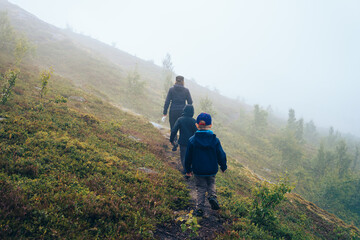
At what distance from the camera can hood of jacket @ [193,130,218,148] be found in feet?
17.6

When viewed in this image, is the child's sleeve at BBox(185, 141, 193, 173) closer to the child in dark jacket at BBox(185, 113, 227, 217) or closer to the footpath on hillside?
the child in dark jacket at BBox(185, 113, 227, 217)

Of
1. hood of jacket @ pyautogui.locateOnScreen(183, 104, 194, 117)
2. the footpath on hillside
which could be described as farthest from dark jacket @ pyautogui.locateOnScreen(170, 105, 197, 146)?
the footpath on hillside

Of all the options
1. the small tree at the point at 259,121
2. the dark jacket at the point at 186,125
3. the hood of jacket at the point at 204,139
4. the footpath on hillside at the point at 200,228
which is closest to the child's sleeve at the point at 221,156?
the hood of jacket at the point at 204,139

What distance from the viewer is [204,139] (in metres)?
5.43

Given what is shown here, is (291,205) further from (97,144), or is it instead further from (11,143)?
(11,143)

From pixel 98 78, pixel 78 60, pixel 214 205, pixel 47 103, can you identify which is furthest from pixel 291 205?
pixel 78 60

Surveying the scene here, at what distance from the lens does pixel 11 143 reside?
20.6 ft

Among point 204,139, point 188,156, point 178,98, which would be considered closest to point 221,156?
point 204,139

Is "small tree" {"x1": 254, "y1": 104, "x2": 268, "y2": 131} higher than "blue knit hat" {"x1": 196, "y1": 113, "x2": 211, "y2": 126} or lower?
higher

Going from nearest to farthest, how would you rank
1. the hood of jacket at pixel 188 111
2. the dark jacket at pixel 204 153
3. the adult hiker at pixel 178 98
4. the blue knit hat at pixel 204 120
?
the dark jacket at pixel 204 153 → the blue knit hat at pixel 204 120 → the hood of jacket at pixel 188 111 → the adult hiker at pixel 178 98

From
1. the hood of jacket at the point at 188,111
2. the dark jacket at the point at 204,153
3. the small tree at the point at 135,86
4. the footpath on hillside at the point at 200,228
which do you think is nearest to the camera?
the footpath on hillside at the point at 200,228

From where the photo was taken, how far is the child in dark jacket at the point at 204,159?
538 cm

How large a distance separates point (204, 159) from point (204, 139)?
601 millimetres

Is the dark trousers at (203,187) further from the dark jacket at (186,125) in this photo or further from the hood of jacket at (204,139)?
the dark jacket at (186,125)
